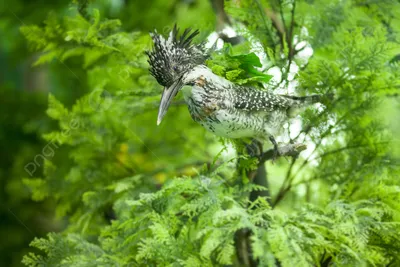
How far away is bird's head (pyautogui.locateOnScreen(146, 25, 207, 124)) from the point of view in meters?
0.81

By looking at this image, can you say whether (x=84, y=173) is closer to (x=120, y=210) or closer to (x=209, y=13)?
(x=120, y=210)

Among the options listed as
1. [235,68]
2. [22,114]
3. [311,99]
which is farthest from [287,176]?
[22,114]

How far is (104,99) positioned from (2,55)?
3.57ft

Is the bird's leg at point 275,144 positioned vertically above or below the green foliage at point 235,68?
below

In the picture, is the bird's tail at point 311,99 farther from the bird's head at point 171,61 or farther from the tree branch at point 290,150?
the bird's head at point 171,61

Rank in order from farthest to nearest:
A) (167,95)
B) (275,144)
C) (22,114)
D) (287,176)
A: (22,114) → (287,176) → (275,144) → (167,95)

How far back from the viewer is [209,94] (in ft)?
2.79

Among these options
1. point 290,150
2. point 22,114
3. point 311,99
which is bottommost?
point 290,150

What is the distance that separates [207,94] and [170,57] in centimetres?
8

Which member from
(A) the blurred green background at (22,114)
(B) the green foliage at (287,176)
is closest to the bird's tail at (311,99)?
(B) the green foliage at (287,176)

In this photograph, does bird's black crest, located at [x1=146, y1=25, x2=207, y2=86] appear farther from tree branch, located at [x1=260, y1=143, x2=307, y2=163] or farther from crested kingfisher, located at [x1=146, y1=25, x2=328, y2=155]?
tree branch, located at [x1=260, y1=143, x2=307, y2=163]

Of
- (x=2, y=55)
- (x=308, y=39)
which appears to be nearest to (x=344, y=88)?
(x=308, y=39)

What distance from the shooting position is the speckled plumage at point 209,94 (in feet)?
2.68

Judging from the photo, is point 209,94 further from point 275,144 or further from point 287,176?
point 287,176
